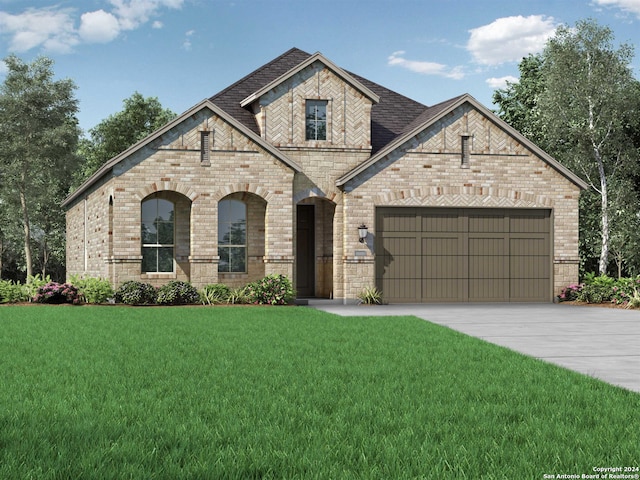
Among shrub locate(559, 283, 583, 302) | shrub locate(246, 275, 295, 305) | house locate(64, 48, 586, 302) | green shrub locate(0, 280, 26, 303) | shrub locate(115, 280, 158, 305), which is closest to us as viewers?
shrub locate(115, 280, 158, 305)

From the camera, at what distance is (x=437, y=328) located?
648 inches

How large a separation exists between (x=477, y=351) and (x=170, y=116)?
38721 millimetres

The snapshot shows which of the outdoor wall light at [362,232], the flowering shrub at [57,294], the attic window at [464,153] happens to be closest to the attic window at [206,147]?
the outdoor wall light at [362,232]

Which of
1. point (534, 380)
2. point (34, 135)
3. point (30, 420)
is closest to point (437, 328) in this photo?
point (534, 380)

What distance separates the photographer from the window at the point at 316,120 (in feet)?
88.0

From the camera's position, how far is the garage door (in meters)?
26.2

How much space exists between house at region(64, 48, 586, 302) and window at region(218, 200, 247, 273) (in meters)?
0.04

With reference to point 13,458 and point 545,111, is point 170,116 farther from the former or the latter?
point 13,458

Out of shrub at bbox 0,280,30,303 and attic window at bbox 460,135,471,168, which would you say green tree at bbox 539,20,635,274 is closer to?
attic window at bbox 460,135,471,168

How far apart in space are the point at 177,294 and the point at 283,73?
1011cm

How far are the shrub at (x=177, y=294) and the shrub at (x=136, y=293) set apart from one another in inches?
10.2

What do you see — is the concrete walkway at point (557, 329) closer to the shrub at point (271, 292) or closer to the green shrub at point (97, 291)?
the shrub at point (271, 292)

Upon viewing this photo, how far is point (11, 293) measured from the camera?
81.3 feet

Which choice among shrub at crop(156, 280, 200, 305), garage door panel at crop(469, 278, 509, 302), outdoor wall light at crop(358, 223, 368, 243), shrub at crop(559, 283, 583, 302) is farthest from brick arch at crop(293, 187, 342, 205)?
shrub at crop(559, 283, 583, 302)
